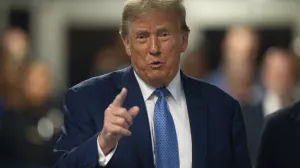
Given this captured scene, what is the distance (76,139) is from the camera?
4.56 meters

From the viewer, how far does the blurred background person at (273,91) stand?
23.8 ft

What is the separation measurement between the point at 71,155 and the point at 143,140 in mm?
316

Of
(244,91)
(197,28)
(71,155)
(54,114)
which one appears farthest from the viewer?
(197,28)

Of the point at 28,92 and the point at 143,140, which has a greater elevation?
the point at 143,140

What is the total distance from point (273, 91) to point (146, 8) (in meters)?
3.38

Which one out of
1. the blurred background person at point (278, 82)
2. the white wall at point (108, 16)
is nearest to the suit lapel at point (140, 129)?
the blurred background person at point (278, 82)

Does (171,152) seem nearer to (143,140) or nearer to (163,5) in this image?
(143,140)

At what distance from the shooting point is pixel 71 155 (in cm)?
450

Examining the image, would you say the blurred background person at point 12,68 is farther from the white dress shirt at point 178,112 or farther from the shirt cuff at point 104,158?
the shirt cuff at point 104,158

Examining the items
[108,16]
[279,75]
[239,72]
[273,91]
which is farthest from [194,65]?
[108,16]

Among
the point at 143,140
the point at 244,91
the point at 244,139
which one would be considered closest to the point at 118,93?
the point at 143,140

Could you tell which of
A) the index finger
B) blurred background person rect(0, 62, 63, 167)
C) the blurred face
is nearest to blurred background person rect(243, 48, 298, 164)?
the blurred face

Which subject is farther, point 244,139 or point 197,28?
point 197,28

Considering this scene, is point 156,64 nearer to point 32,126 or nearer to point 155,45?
point 155,45
